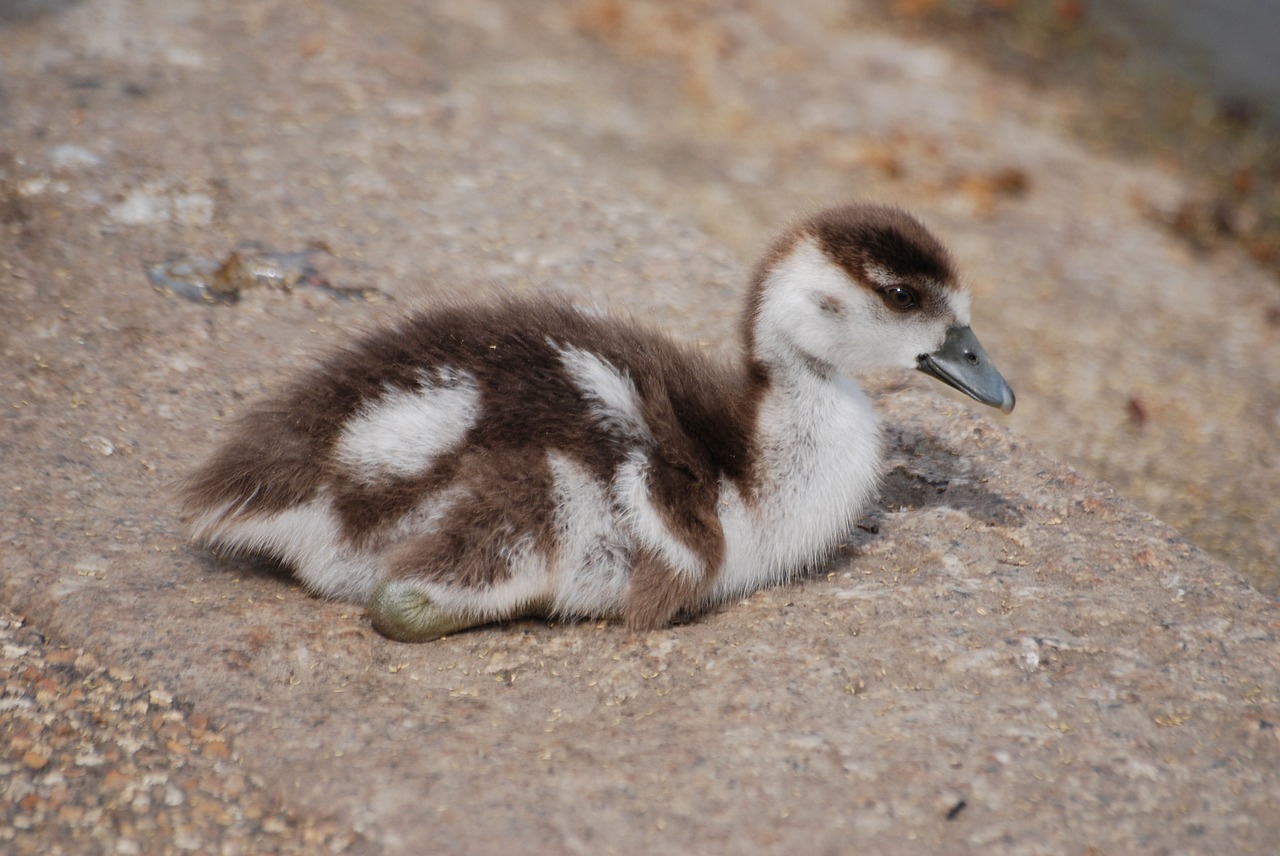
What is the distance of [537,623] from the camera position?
3.16m

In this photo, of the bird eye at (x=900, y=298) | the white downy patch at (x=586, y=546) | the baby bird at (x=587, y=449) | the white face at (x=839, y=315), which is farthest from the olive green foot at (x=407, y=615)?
the bird eye at (x=900, y=298)

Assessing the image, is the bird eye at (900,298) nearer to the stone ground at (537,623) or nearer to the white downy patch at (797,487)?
the white downy patch at (797,487)

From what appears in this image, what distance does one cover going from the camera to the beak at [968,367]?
3.29 meters

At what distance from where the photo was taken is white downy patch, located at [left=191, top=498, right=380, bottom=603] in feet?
9.77

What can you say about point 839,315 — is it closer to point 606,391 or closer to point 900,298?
point 900,298

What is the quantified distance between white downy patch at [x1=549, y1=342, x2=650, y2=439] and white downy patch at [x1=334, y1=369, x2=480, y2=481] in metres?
0.24

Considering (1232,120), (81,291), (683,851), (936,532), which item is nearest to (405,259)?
(81,291)

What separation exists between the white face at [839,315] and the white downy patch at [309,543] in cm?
110

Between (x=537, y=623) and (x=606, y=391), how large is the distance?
1.94 ft

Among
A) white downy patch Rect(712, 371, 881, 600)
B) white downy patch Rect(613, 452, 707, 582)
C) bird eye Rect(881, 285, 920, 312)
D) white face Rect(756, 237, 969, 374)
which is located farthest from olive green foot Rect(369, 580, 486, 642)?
bird eye Rect(881, 285, 920, 312)

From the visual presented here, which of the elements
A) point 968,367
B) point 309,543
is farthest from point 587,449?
point 968,367

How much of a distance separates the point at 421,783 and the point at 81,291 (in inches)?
92.2

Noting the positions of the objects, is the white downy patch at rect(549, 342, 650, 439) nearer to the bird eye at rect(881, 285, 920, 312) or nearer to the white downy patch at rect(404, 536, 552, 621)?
the white downy patch at rect(404, 536, 552, 621)

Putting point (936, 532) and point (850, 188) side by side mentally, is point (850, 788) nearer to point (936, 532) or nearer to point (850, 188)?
point (936, 532)
